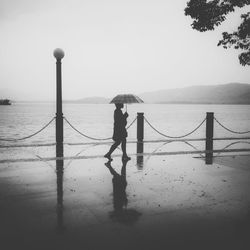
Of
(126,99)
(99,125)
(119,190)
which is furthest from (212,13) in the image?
(99,125)

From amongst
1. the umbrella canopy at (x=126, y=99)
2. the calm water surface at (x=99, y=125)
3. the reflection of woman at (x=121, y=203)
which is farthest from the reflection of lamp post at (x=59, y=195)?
the calm water surface at (x=99, y=125)

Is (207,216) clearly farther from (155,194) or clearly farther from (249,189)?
(249,189)

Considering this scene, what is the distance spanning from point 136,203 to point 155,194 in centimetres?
63

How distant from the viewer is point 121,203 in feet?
16.8

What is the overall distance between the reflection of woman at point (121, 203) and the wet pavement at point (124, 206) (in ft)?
0.05

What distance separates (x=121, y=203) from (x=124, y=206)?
172 mm

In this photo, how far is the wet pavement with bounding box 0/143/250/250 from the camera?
3.71m

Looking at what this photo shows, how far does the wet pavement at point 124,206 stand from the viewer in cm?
371

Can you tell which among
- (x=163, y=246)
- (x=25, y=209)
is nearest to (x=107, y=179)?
(x=25, y=209)

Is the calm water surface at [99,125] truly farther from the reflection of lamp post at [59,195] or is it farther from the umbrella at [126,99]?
the reflection of lamp post at [59,195]

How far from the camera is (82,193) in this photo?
A: 5.68 metres

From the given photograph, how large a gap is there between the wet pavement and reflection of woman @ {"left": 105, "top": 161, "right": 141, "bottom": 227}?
1 cm

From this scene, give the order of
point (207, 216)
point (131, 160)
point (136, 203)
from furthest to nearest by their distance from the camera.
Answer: point (131, 160), point (136, 203), point (207, 216)

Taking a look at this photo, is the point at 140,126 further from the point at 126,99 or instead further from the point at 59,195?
the point at 59,195
